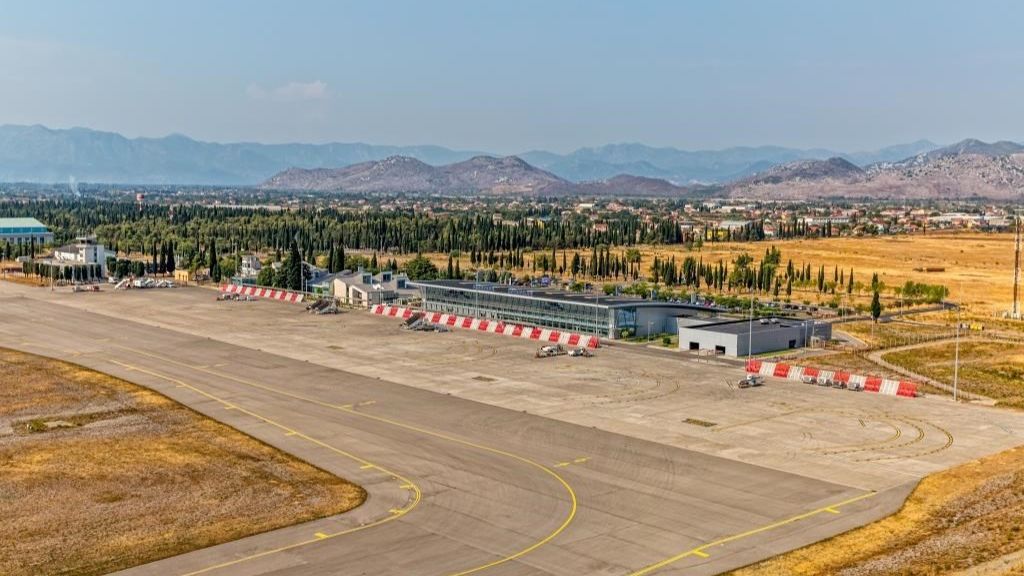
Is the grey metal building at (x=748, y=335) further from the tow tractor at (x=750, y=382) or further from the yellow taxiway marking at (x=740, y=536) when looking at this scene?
the yellow taxiway marking at (x=740, y=536)

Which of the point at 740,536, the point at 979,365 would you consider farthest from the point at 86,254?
the point at 740,536

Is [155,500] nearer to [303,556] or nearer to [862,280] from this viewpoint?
[303,556]

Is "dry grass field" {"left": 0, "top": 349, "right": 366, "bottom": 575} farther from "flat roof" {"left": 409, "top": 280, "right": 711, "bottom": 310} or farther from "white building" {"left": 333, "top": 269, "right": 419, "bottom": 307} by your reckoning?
"white building" {"left": 333, "top": 269, "right": 419, "bottom": 307}

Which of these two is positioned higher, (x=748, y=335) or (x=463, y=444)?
(x=748, y=335)

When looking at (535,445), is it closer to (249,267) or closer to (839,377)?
(839,377)

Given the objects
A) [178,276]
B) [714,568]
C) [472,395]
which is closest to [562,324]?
[472,395]

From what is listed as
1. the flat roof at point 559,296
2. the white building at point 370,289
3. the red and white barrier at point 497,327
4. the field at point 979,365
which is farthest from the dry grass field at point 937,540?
the white building at point 370,289

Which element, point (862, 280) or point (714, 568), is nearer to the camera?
point (714, 568)
